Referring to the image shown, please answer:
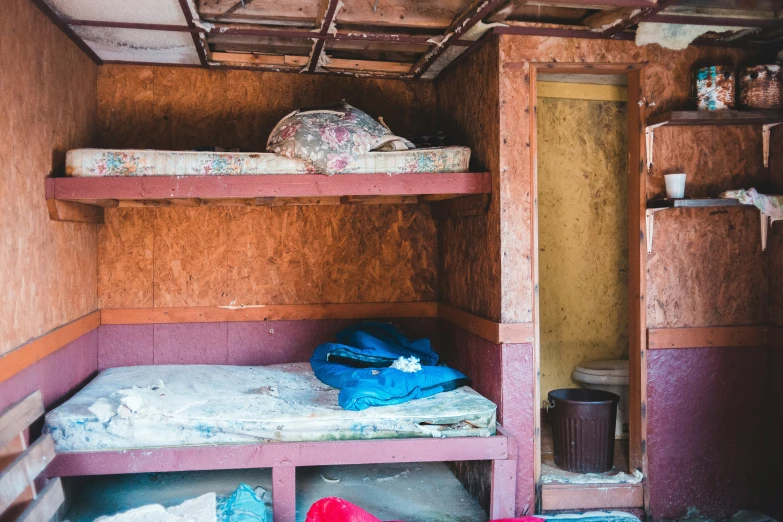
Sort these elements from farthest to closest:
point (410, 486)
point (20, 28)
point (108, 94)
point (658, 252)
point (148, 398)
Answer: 1. point (108, 94)
2. point (410, 486)
3. point (658, 252)
4. point (148, 398)
5. point (20, 28)

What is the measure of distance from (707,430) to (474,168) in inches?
84.1

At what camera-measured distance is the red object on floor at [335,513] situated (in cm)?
307

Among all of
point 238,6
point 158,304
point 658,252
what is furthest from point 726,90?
point 158,304

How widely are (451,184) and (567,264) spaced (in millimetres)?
1860

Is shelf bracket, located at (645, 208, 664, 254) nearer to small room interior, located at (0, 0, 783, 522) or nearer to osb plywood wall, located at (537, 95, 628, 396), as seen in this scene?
small room interior, located at (0, 0, 783, 522)

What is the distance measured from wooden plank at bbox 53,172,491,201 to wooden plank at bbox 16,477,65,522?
1.59 m

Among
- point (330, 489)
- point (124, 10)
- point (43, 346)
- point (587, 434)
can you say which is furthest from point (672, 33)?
point (43, 346)

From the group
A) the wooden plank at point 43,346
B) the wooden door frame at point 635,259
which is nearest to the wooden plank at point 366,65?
the wooden door frame at point 635,259

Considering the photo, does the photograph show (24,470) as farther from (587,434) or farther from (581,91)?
(581,91)

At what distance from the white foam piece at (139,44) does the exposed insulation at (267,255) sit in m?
1.11

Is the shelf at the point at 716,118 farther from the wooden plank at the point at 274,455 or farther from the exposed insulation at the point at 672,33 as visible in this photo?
the wooden plank at the point at 274,455

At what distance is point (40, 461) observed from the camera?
3.07 m

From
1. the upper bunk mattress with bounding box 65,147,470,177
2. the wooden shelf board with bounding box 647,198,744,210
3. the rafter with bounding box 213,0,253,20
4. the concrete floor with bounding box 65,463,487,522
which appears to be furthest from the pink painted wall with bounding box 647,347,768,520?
the rafter with bounding box 213,0,253,20

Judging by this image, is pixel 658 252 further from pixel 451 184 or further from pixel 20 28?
pixel 20 28
